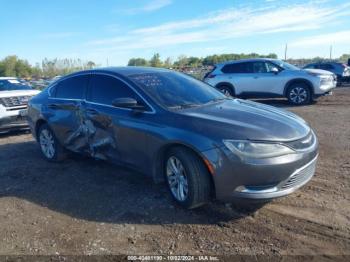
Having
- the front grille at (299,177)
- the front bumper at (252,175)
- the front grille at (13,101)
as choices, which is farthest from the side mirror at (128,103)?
the front grille at (13,101)

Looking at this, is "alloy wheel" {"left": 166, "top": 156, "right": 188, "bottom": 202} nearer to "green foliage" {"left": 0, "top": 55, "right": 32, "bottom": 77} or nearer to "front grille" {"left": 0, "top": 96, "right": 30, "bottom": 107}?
"front grille" {"left": 0, "top": 96, "right": 30, "bottom": 107}

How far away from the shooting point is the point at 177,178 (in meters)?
4.34

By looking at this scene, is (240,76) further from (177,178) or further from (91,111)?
(177,178)

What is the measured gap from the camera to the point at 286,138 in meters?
3.97

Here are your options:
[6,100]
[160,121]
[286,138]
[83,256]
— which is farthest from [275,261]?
[6,100]

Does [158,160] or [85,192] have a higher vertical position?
[158,160]

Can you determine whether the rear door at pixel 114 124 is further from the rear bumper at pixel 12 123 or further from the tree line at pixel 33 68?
the tree line at pixel 33 68

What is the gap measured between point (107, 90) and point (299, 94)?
9.34 meters

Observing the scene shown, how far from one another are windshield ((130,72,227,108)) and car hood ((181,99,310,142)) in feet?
0.92

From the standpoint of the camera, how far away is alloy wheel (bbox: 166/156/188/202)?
423cm

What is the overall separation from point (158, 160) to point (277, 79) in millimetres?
9632

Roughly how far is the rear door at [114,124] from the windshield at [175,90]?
0.72ft

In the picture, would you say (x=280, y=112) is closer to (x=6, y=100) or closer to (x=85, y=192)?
(x=85, y=192)

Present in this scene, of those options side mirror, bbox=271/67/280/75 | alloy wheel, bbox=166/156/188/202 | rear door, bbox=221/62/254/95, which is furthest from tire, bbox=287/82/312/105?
alloy wheel, bbox=166/156/188/202
